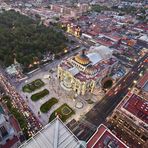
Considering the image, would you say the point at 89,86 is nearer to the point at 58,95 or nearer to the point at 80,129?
the point at 58,95

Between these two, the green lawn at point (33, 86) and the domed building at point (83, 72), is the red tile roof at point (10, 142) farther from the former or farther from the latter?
the domed building at point (83, 72)

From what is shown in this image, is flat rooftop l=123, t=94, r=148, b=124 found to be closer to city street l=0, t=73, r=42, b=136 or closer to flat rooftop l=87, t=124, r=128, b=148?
flat rooftop l=87, t=124, r=128, b=148

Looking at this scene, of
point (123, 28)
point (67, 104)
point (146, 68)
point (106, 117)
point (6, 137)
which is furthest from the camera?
point (123, 28)

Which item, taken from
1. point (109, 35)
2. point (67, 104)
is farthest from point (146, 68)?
point (67, 104)

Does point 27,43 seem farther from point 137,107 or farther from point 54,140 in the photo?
point 54,140

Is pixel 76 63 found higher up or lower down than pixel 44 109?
higher up

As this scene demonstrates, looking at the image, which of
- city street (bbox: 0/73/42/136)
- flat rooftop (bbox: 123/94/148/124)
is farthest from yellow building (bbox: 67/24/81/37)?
flat rooftop (bbox: 123/94/148/124)
